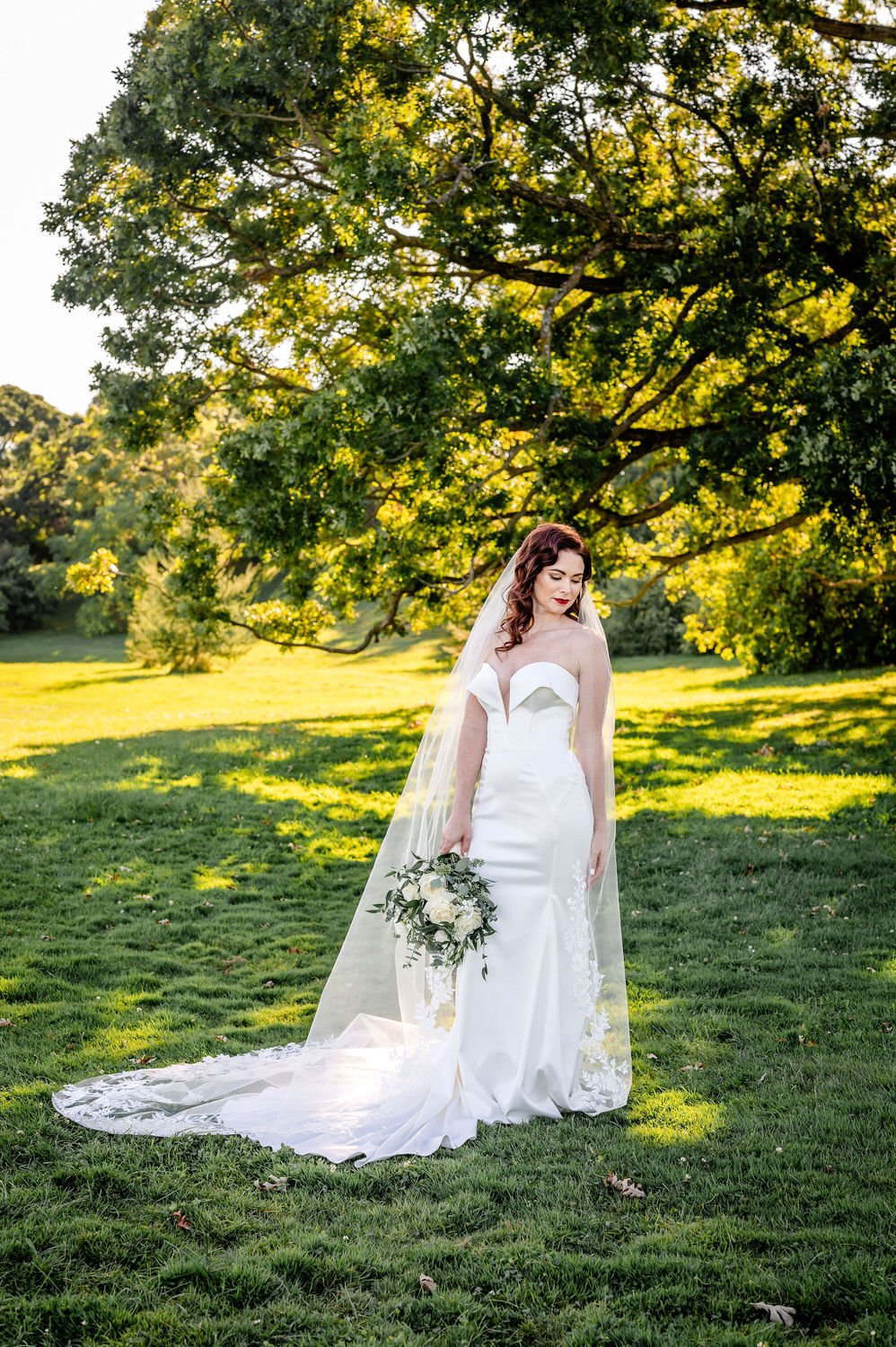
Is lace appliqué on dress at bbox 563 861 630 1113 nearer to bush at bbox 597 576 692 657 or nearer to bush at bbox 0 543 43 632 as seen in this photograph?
bush at bbox 597 576 692 657

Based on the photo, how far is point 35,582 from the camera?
5647cm

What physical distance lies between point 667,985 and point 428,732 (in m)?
2.73

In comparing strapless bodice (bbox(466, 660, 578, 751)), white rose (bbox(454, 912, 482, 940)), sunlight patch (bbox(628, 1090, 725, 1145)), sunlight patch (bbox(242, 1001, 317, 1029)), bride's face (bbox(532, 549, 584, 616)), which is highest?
bride's face (bbox(532, 549, 584, 616))

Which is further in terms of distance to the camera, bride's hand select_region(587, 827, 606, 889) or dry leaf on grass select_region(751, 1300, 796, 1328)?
bride's hand select_region(587, 827, 606, 889)

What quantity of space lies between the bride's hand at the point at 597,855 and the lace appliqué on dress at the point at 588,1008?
0.23 ft

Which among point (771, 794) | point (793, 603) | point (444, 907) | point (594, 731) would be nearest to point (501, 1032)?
point (444, 907)

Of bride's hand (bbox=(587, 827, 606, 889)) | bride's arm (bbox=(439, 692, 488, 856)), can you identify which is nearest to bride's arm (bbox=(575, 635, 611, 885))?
bride's hand (bbox=(587, 827, 606, 889))

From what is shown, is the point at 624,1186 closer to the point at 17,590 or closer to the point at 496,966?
the point at 496,966

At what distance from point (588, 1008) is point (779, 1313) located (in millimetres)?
2073

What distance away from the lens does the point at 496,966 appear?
541 centimetres

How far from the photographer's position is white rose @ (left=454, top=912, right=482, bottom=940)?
5.29 m

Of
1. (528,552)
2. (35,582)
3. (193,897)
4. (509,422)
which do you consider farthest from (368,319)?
(35,582)

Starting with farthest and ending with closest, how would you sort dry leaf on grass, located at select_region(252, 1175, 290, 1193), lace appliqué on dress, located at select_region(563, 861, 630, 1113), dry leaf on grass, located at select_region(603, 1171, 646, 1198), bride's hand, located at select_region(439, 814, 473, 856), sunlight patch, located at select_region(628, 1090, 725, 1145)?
bride's hand, located at select_region(439, 814, 473, 856) → lace appliqué on dress, located at select_region(563, 861, 630, 1113) → sunlight patch, located at select_region(628, 1090, 725, 1145) → dry leaf on grass, located at select_region(252, 1175, 290, 1193) → dry leaf on grass, located at select_region(603, 1171, 646, 1198)

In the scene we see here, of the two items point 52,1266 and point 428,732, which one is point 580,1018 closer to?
point 428,732
